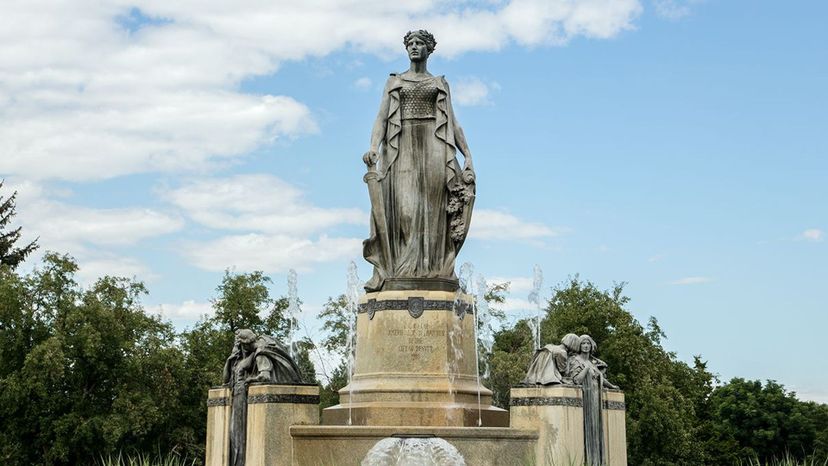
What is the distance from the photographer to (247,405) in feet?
57.3

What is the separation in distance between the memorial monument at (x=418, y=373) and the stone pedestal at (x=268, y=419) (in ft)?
0.07

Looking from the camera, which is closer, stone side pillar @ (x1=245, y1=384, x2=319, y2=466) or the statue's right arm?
stone side pillar @ (x1=245, y1=384, x2=319, y2=466)

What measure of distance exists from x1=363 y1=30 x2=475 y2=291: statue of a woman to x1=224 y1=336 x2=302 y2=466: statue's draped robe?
1.96 meters

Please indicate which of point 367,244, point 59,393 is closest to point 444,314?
point 367,244

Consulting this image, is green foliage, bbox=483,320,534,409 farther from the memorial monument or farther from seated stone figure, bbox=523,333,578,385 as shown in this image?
seated stone figure, bbox=523,333,578,385

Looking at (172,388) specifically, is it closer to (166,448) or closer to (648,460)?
(166,448)

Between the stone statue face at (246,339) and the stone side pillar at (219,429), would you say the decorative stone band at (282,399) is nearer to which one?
the stone side pillar at (219,429)

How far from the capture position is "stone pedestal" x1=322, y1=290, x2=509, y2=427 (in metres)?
17.3

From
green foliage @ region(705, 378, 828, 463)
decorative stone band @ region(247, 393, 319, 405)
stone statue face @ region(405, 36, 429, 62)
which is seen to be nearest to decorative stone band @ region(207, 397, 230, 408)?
decorative stone band @ region(247, 393, 319, 405)

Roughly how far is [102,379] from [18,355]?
108 inches

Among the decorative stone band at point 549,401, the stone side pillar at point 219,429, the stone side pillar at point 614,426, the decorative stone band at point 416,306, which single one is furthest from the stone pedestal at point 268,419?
the stone side pillar at point 614,426

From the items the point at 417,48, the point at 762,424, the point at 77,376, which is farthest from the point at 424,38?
the point at 762,424

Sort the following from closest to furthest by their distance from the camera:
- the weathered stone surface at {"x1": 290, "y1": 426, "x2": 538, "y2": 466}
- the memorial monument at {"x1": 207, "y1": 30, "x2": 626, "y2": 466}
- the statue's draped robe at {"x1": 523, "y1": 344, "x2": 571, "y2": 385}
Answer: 1. the weathered stone surface at {"x1": 290, "y1": 426, "x2": 538, "y2": 466}
2. the memorial monument at {"x1": 207, "y1": 30, "x2": 626, "y2": 466}
3. the statue's draped robe at {"x1": 523, "y1": 344, "x2": 571, "y2": 385}

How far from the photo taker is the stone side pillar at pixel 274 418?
667 inches
